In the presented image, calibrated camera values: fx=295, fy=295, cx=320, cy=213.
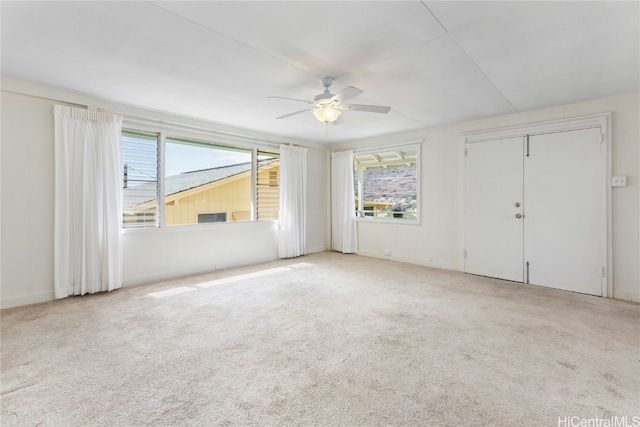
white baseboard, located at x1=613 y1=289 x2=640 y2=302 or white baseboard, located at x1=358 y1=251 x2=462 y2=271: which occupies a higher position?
white baseboard, located at x1=358 y1=251 x2=462 y2=271

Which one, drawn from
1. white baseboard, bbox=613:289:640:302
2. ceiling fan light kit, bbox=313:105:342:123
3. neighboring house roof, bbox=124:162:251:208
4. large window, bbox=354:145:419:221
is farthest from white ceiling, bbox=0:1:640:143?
white baseboard, bbox=613:289:640:302

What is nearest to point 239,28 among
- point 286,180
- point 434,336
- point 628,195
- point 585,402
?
point 434,336

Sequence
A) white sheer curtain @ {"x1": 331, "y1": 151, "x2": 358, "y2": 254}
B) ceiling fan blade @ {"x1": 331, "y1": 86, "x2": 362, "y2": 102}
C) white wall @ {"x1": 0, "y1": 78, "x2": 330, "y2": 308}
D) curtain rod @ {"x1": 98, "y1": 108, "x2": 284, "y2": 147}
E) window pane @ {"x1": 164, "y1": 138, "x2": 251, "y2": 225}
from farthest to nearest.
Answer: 1. white sheer curtain @ {"x1": 331, "y1": 151, "x2": 358, "y2": 254}
2. window pane @ {"x1": 164, "y1": 138, "x2": 251, "y2": 225}
3. curtain rod @ {"x1": 98, "y1": 108, "x2": 284, "y2": 147}
4. white wall @ {"x1": 0, "y1": 78, "x2": 330, "y2": 308}
5. ceiling fan blade @ {"x1": 331, "y1": 86, "x2": 362, "y2": 102}

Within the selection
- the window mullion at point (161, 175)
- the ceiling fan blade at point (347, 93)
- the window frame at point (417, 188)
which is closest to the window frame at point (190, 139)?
the window mullion at point (161, 175)

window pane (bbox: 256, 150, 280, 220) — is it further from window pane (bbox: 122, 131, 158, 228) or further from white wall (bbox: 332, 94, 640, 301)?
window pane (bbox: 122, 131, 158, 228)

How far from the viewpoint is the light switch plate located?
3.47m

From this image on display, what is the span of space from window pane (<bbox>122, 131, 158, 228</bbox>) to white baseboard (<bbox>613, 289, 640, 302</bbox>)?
604cm

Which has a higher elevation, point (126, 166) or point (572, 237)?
point (126, 166)

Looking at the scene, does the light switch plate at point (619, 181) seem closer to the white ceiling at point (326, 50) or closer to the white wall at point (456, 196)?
the white wall at point (456, 196)

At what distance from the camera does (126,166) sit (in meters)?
4.02

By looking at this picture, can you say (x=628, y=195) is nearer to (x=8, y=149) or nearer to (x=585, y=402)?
A: (x=585, y=402)

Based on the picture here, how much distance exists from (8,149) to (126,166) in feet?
3.65
